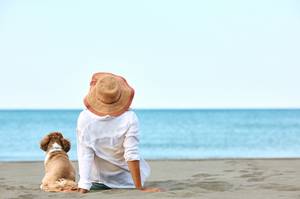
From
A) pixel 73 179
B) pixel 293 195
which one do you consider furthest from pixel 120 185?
pixel 293 195

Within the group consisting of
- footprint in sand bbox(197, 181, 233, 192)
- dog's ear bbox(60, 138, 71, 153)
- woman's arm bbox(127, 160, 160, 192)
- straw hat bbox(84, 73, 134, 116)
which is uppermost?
straw hat bbox(84, 73, 134, 116)

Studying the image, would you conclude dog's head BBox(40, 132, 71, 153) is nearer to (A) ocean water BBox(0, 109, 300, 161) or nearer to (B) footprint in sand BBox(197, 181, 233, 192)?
(B) footprint in sand BBox(197, 181, 233, 192)

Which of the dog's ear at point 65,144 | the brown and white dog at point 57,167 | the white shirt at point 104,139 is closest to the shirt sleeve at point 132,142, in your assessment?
the white shirt at point 104,139

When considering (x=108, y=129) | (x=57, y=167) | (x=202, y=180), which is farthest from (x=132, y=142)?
(x=202, y=180)

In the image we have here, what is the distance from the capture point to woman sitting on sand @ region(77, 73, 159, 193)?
779cm

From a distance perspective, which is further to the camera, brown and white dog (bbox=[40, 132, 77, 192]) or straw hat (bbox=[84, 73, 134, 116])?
brown and white dog (bbox=[40, 132, 77, 192])

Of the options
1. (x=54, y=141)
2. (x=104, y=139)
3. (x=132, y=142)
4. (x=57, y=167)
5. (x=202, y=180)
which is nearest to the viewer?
(x=132, y=142)

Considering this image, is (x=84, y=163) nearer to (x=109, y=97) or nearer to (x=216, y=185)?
(x=109, y=97)

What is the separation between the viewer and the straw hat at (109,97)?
7.82 m

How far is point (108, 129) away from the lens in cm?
785

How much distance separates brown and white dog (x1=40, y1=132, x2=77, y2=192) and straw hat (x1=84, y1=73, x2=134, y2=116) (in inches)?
29.0

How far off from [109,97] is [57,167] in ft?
3.29

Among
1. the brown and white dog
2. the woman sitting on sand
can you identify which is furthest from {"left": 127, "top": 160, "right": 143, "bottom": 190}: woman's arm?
the brown and white dog

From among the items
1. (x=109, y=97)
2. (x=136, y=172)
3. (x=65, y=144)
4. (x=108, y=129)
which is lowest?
(x=136, y=172)
